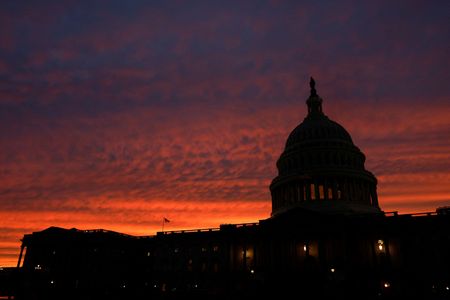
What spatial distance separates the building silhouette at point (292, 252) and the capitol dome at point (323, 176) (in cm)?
28

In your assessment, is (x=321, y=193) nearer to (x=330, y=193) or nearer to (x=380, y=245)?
(x=330, y=193)

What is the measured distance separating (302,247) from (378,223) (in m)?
15.2

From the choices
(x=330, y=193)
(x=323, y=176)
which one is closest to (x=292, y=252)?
(x=330, y=193)

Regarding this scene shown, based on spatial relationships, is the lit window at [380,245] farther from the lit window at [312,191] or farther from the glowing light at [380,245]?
the lit window at [312,191]

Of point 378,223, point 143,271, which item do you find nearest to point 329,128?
point 378,223

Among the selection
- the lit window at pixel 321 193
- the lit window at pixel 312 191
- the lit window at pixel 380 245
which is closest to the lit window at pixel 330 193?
the lit window at pixel 321 193

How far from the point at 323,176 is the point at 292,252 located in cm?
2698

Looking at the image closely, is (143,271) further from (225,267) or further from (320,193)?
(320,193)

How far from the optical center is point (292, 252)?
7681 centimetres

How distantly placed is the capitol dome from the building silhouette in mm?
277

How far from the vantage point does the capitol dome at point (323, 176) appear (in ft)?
310

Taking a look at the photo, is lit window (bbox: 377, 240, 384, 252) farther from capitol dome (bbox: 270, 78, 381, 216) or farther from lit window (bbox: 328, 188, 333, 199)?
lit window (bbox: 328, 188, 333, 199)

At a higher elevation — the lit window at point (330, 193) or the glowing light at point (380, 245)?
the lit window at point (330, 193)

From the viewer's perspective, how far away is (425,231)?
6894 centimetres
